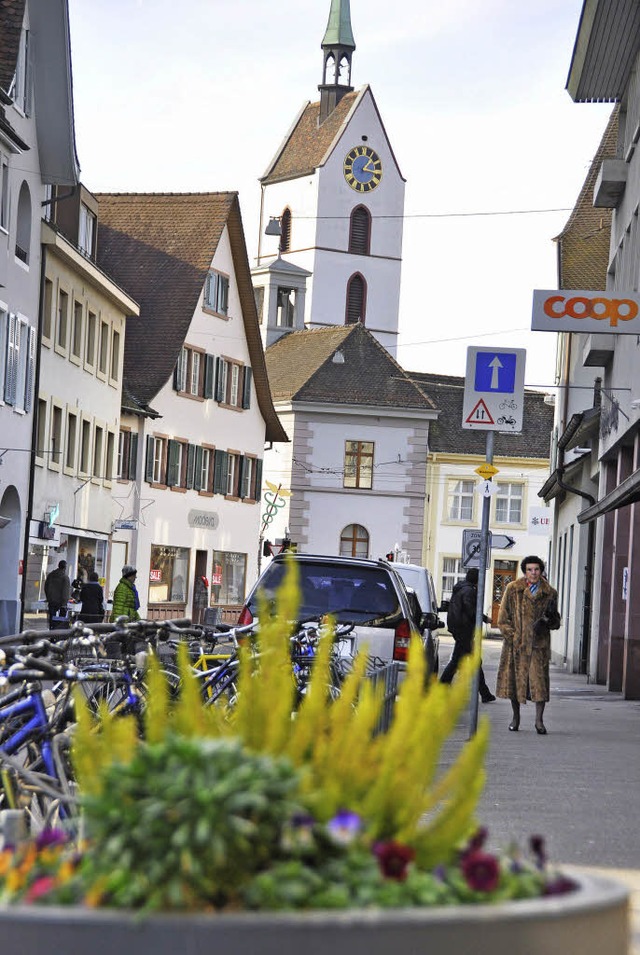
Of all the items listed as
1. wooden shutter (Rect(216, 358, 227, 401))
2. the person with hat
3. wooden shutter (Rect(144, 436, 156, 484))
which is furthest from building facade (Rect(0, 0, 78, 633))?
wooden shutter (Rect(216, 358, 227, 401))

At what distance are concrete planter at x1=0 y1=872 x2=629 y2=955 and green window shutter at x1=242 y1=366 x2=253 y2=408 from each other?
59.5 meters

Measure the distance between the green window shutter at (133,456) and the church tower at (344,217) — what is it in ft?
206

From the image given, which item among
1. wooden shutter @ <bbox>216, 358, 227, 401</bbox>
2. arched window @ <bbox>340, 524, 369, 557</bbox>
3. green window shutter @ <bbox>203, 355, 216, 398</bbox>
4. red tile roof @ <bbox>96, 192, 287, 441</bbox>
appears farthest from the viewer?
arched window @ <bbox>340, 524, 369, 557</bbox>

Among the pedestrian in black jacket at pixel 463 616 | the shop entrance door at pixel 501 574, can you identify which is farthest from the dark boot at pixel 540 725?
the shop entrance door at pixel 501 574

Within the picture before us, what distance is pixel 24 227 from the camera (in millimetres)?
38844

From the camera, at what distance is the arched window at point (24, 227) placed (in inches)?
1513

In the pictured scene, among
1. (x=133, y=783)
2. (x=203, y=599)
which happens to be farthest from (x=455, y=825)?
(x=203, y=599)

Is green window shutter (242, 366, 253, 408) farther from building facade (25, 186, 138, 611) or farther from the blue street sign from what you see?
the blue street sign

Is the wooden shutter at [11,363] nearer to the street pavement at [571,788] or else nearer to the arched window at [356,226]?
the street pavement at [571,788]

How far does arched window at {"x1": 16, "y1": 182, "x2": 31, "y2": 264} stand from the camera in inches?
1513

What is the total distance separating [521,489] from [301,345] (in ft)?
40.6

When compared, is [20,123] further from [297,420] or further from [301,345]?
[301,345]

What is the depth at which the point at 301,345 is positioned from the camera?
8612 cm

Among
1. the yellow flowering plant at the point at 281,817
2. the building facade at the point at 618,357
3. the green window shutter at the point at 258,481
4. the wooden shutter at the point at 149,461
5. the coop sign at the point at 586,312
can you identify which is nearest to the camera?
the yellow flowering plant at the point at 281,817
